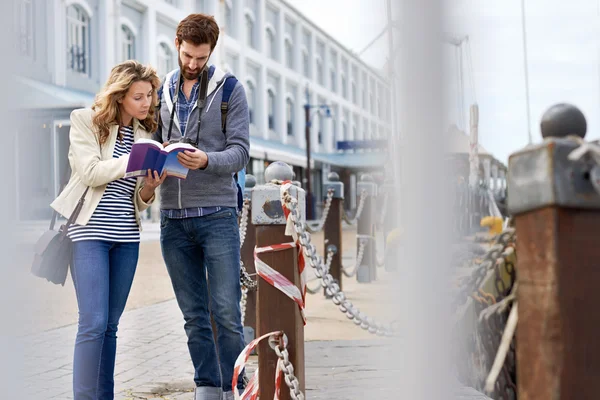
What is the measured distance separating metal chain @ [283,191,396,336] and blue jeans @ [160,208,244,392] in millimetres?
390

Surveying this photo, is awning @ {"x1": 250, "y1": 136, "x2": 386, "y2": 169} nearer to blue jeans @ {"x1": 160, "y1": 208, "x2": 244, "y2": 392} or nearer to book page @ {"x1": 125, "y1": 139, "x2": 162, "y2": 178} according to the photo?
blue jeans @ {"x1": 160, "y1": 208, "x2": 244, "y2": 392}

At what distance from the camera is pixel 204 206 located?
2705 mm

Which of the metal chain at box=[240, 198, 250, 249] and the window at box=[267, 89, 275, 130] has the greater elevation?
the window at box=[267, 89, 275, 130]

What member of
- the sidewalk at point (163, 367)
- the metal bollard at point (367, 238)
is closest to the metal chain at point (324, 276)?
the sidewalk at point (163, 367)

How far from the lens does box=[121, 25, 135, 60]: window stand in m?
18.2

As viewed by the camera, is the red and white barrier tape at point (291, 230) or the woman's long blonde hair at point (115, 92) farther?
the woman's long blonde hair at point (115, 92)

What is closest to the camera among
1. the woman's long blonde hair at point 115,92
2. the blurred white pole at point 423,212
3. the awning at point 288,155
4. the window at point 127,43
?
the blurred white pole at point 423,212

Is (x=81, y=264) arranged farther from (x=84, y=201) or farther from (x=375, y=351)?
(x=375, y=351)

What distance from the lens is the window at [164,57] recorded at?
19769 millimetres

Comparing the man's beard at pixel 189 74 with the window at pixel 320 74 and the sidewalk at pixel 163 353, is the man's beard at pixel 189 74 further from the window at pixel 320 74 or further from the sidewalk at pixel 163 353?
the window at pixel 320 74

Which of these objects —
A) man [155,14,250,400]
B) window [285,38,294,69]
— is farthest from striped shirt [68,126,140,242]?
window [285,38,294,69]

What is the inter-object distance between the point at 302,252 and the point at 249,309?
79.1 inches

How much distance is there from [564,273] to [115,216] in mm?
1890

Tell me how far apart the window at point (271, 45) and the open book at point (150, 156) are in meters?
25.3
